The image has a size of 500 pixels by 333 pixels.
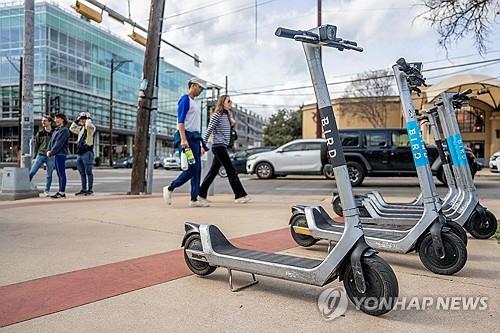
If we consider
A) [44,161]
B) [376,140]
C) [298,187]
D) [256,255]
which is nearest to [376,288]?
[256,255]

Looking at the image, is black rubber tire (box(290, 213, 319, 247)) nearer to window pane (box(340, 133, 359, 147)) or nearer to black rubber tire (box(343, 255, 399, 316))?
black rubber tire (box(343, 255, 399, 316))

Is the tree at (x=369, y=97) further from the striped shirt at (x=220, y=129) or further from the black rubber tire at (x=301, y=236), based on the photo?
the black rubber tire at (x=301, y=236)

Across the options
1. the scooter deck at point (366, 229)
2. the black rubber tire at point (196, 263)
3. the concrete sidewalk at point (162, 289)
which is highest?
the scooter deck at point (366, 229)

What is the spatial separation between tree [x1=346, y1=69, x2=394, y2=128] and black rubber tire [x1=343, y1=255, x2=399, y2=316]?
38.1m

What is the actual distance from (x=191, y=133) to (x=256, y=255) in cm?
426

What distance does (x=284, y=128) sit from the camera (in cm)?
6794

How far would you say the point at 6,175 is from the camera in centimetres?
902

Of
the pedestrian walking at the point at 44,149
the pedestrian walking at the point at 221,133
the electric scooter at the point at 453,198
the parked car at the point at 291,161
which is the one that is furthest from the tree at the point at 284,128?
the electric scooter at the point at 453,198

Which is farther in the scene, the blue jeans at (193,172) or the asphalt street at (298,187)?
the asphalt street at (298,187)

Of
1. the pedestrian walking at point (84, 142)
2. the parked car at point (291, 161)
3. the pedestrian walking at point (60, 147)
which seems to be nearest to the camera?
the pedestrian walking at point (60, 147)

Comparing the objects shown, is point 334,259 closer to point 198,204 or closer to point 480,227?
point 480,227

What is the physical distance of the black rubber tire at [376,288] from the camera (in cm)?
247

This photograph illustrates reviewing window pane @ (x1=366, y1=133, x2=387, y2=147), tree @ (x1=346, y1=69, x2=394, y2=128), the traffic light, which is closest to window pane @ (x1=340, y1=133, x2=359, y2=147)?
window pane @ (x1=366, y1=133, x2=387, y2=147)

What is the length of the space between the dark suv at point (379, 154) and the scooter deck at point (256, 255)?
11.0m
